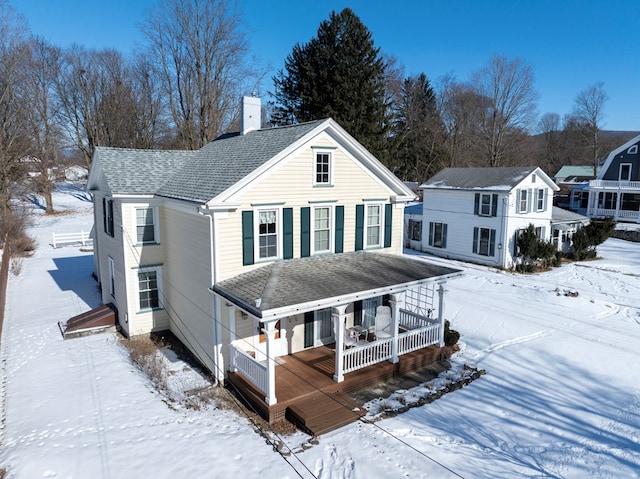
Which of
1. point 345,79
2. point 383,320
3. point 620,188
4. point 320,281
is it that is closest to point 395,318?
point 383,320

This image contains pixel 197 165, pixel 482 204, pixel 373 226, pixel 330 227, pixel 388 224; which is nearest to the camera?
pixel 330 227

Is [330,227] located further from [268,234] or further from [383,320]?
[383,320]

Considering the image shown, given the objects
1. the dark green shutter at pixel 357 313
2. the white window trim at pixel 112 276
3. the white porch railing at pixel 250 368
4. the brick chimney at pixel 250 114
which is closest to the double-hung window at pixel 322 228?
the dark green shutter at pixel 357 313

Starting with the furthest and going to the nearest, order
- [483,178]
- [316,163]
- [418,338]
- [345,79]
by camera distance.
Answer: [345,79] < [483,178] < [418,338] < [316,163]

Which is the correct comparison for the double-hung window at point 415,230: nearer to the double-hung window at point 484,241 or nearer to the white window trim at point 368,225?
the double-hung window at point 484,241

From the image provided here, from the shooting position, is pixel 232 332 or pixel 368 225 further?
pixel 368 225

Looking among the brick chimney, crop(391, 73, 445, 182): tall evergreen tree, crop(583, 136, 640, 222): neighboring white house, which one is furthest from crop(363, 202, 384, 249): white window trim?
crop(391, 73, 445, 182): tall evergreen tree
